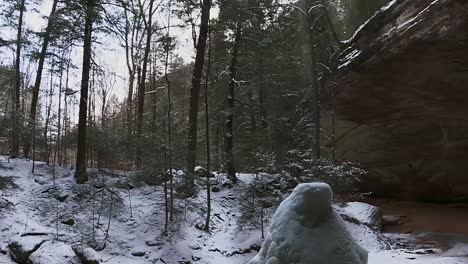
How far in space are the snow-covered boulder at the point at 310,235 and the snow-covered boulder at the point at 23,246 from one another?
305 inches

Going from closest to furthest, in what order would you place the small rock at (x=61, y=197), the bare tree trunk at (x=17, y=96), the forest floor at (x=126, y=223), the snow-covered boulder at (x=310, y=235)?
the snow-covered boulder at (x=310, y=235) → the forest floor at (x=126, y=223) → the small rock at (x=61, y=197) → the bare tree trunk at (x=17, y=96)

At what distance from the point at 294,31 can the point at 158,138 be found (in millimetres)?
8397

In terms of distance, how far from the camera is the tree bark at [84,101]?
12914 millimetres

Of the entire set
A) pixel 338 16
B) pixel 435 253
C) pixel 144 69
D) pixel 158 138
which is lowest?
pixel 435 253

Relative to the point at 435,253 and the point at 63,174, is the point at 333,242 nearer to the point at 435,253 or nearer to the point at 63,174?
the point at 435,253

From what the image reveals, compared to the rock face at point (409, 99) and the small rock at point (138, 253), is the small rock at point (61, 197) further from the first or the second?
the rock face at point (409, 99)

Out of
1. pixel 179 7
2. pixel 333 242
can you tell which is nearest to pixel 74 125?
pixel 179 7

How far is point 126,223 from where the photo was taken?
38.0 feet

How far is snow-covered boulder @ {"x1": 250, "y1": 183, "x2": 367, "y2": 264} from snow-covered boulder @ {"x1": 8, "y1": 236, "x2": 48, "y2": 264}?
7.74 m

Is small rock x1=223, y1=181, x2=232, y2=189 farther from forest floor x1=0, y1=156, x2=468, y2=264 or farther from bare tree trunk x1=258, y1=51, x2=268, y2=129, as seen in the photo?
bare tree trunk x1=258, y1=51, x2=268, y2=129

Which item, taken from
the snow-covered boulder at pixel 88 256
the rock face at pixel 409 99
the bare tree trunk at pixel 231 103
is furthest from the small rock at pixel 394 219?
the snow-covered boulder at pixel 88 256

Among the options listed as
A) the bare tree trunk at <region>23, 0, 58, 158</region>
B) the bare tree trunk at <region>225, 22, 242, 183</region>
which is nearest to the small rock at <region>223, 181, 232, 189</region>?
the bare tree trunk at <region>225, 22, 242, 183</region>

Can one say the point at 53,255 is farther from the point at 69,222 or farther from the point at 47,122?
the point at 47,122

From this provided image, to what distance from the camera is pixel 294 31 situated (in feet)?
56.6
